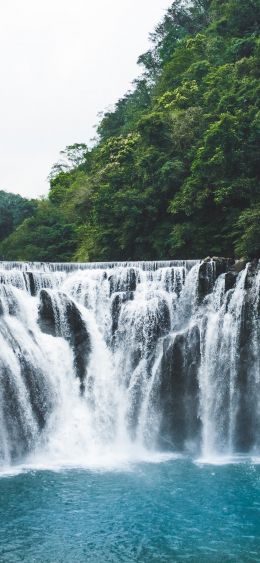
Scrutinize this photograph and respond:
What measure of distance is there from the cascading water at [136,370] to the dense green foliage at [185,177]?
4446 millimetres

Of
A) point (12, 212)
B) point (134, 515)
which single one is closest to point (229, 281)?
point (134, 515)

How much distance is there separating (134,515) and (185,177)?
66.2 feet

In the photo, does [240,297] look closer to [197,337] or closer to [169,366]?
[197,337]

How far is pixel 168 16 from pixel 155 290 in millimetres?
43931

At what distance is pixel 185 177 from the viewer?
30.2 meters

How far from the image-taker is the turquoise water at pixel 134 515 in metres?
11.5

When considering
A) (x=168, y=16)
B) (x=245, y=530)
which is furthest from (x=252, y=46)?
(x=245, y=530)

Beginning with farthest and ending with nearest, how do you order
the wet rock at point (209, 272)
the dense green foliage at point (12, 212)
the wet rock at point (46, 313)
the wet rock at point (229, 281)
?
the dense green foliage at point (12, 212)
the wet rock at point (209, 272)
the wet rock at point (46, 313)
the wet rock at point (229, 281)

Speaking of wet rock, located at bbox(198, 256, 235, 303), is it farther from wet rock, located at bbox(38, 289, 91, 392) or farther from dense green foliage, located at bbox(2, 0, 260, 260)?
wet rock, located at bbox(38, 289, 91, 392)

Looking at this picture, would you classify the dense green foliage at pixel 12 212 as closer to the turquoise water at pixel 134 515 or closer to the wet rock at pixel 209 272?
the wet rock at pixel 209 272

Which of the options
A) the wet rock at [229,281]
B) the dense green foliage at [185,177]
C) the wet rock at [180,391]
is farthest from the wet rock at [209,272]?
the dense green foliage at [185,177]

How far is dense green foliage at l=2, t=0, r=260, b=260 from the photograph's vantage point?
25.6 meters

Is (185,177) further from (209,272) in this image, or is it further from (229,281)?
(229,281)

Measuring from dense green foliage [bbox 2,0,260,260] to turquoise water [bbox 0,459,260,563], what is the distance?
1082cm
